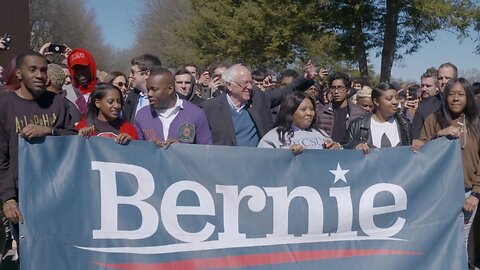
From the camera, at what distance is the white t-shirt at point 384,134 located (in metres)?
5.07

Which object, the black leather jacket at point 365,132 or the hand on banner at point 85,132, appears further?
the black leather jacket at point 365,132

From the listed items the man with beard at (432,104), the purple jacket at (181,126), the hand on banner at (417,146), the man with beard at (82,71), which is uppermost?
the man with beard at (82,71)

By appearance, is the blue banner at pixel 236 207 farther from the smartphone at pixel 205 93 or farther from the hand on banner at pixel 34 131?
the smartphone at pixel 205 93

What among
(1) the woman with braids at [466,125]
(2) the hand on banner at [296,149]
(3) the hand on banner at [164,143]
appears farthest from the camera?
(1) the woman with braids at [466,125]

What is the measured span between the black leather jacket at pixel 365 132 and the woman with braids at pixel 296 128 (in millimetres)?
518

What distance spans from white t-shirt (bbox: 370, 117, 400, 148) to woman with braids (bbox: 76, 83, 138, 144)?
6.65 ft

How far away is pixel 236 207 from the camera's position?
423 centimetres

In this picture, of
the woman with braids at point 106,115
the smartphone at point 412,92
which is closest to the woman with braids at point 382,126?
the woman with braids at point 106,115

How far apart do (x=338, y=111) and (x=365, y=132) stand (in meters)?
1.78

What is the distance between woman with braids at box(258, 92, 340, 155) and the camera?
463 centimetres

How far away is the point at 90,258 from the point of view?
396cm

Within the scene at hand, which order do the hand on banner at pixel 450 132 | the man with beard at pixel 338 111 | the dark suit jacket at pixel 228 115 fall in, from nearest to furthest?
the hand on banner at pixel 450 132
the dark suit jacket at pixel 228 115
the man with beard at pixel 338 111

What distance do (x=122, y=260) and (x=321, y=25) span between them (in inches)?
671

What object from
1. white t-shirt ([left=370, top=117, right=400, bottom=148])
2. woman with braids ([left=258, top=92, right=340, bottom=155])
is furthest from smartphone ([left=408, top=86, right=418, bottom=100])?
woman with braids ([left=258, top=92, right=340, bottom=155])
